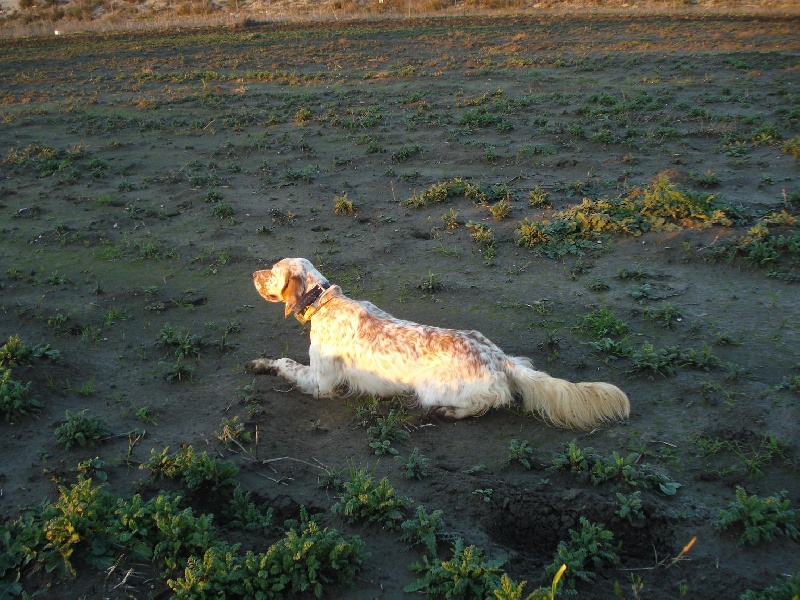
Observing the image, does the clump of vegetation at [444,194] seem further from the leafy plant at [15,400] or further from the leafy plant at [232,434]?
the leafy plant at [15,400]

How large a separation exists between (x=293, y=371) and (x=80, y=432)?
1.93m

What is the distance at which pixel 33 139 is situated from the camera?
14.9 meters

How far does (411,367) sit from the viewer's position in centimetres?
585

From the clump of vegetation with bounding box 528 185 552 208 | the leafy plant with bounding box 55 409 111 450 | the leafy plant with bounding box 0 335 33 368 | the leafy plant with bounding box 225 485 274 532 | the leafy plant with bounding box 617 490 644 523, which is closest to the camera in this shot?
the leafy plant with bounding box 617 490 644 523

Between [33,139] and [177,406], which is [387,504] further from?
[33,139]

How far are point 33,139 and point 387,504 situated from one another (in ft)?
47.4

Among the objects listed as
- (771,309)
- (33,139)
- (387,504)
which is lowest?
(771,309)

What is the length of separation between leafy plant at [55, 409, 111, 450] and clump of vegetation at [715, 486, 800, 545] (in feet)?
15.4

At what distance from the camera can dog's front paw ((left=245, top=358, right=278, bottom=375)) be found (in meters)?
6.43

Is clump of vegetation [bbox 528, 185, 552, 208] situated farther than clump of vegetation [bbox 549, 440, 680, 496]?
Yes

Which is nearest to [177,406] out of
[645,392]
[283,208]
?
[645,392]

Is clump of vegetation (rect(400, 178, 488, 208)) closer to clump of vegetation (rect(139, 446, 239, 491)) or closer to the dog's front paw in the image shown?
the dog's front paw

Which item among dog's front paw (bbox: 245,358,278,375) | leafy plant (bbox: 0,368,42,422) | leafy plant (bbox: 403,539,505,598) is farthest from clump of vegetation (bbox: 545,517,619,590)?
leafy plant (bbox: 0,368,42,422)

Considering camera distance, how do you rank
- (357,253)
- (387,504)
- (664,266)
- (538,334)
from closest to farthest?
(387,504) → (538,334) → (664,266) → (357,253)
